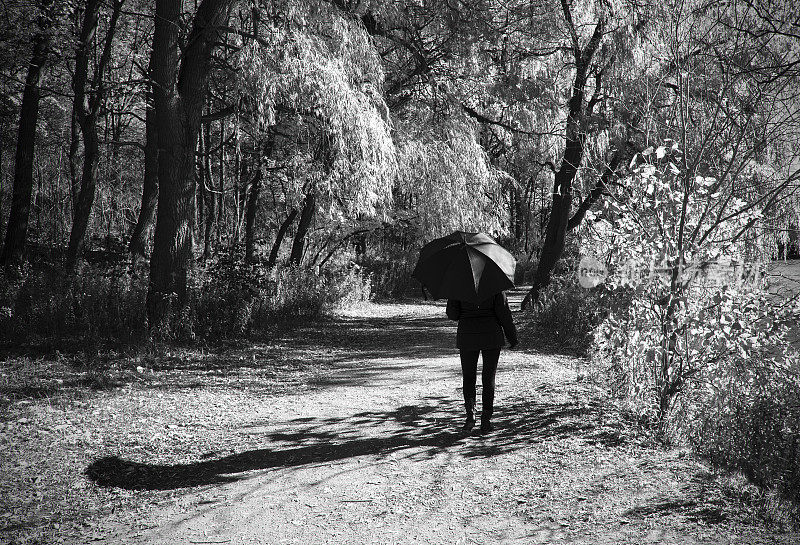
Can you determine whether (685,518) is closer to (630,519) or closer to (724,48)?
(630,519)

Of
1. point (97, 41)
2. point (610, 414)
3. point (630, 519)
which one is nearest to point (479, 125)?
point (97, 41)

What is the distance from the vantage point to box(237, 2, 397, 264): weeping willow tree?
11250mm

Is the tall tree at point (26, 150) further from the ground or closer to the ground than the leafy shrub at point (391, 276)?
further from the ground

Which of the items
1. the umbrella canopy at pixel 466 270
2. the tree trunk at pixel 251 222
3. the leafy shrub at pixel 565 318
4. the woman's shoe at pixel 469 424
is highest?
the tree trunk at pixel 251 222

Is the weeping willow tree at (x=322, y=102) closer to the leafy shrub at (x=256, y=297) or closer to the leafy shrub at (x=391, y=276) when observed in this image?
the leafy shrub at (x=256, y=297)

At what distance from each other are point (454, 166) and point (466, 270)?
1170cm

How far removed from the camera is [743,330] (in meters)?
5.94

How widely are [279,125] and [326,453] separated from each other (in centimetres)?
1092

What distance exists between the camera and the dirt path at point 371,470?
14.3ft

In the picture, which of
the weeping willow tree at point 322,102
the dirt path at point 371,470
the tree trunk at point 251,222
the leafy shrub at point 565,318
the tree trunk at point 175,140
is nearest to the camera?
the dirt path at point 371,470

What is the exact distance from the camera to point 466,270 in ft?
20.4

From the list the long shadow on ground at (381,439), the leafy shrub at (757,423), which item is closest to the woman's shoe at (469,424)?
the long shadow on ground at (381,439)

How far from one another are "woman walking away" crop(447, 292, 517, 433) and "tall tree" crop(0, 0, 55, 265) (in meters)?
11.7

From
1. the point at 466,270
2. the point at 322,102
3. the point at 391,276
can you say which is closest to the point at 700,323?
the point at 466,270
